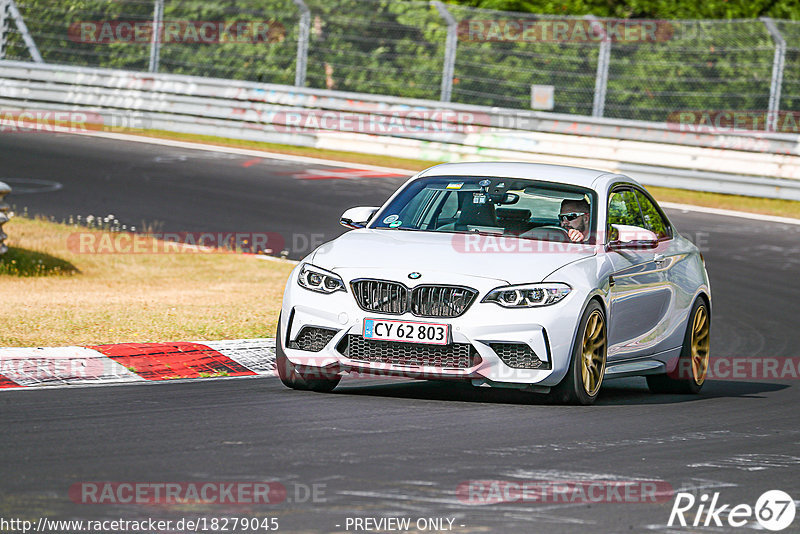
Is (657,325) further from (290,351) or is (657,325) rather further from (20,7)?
(20,7)

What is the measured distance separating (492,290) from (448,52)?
679 inches

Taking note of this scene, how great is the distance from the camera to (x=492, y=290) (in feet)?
27.3

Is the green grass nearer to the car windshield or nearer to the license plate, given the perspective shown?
the car windshield

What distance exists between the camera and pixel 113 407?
7.93m

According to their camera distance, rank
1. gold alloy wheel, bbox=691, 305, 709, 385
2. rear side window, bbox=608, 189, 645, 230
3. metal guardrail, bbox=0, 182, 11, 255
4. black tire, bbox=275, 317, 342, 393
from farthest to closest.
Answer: metal guardrail, bbox=0, 182, 11, 255
gold alloy wheel, bbox=691, 305, 709, 385
rear side window, bbox=608, 189, 645, 230
black tire, bbox=275, 317, 342, 393

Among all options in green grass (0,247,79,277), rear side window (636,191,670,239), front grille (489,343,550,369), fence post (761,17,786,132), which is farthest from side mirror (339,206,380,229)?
fence post (761,17,786,132)

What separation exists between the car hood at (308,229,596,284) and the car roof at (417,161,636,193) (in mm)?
725

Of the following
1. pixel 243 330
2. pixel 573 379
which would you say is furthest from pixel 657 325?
pixel 243 330

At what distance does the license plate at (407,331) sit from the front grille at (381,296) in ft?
0.30

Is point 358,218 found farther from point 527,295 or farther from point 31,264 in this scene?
point 31,264

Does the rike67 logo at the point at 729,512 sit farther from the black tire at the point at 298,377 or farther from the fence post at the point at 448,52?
the fence post at the point at 448,52

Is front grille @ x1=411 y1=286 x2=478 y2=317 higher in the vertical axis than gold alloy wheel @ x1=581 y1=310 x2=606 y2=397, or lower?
higher

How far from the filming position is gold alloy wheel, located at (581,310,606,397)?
8695mm

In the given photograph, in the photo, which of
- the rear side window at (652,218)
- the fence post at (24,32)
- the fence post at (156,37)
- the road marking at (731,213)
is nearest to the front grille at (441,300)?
the rear side window at (652,218)
